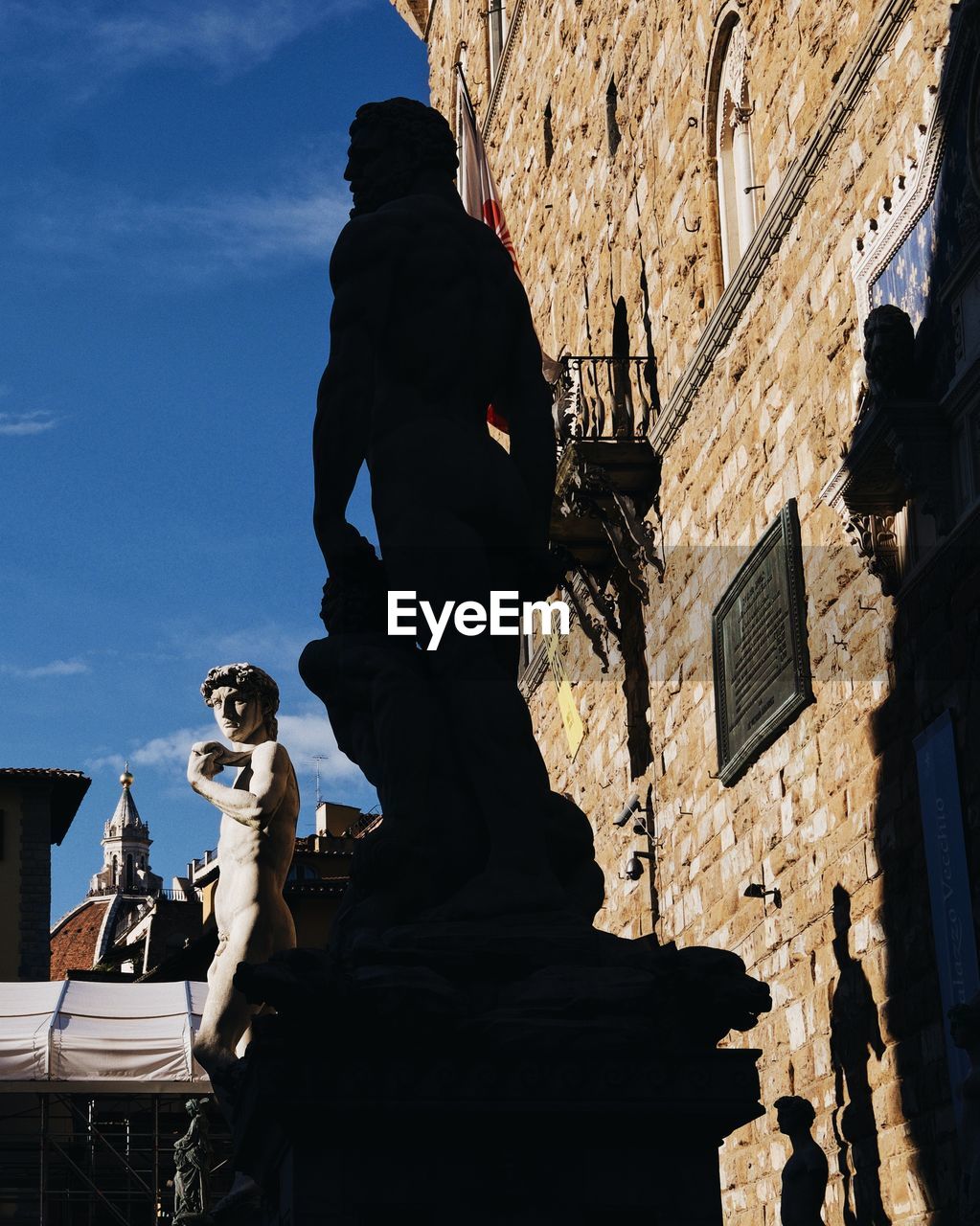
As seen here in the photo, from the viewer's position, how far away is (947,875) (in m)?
9.52

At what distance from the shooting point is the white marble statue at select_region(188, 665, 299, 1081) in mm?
9180

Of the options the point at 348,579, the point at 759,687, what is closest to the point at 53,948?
the point at 759,687

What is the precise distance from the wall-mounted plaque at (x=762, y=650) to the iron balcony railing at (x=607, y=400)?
2883 millimetres

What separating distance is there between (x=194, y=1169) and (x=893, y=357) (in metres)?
5.41

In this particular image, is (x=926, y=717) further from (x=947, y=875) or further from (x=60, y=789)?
(x=60, y=789)

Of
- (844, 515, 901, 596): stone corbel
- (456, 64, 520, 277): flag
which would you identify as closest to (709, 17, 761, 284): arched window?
(844, 515, 901, 596): stone corbel

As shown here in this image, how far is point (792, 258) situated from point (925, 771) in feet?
13.3

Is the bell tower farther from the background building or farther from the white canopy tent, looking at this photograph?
the white canopy tent

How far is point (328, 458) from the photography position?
6730mm

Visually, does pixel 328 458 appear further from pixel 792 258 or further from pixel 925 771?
pixel 792 258

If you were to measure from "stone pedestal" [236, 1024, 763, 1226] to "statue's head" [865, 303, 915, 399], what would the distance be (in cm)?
521

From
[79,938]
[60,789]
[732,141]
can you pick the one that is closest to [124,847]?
[79,938]

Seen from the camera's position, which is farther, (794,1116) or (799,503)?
(799,503)

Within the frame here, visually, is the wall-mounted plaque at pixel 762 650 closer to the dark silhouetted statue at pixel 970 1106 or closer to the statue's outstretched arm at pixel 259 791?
the statue's outstretched arm at pixel 259 791
